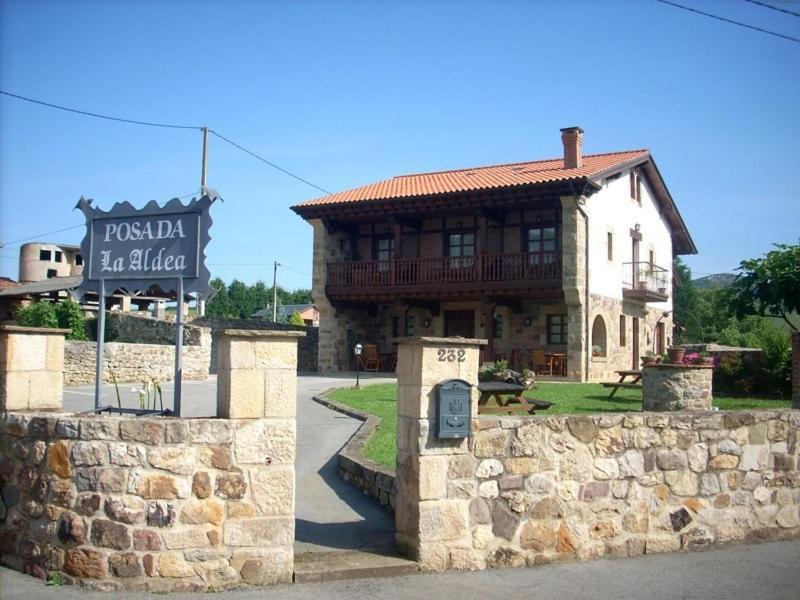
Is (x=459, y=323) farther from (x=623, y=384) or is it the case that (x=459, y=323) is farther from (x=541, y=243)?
(x=623, y=384)

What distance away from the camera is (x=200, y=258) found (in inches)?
239

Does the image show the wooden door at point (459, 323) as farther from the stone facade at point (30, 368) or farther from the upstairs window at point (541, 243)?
the stone facade at point (30, 368)

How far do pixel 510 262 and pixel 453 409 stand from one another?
1868 cm

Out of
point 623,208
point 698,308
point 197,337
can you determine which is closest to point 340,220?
point 197,337

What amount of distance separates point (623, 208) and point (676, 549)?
21.2 meters

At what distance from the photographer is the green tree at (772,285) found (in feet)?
61.4

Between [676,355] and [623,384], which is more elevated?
[676,355]

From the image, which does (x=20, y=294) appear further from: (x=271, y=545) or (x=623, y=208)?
(x=271, y=545)

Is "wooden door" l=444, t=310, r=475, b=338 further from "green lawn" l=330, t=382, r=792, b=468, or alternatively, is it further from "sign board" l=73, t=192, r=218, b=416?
"sign board" l=73, t=192, r=218, b=416

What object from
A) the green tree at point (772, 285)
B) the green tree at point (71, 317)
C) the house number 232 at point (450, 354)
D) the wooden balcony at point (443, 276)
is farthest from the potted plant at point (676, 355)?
the green tree at point (71, 317)

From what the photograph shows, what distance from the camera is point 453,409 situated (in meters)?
5.38

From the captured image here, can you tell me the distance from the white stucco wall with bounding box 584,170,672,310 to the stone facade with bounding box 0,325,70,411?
746 inches

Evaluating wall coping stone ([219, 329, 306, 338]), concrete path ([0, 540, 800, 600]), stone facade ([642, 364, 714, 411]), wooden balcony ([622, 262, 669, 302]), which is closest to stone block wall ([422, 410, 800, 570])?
concrete path ([0, 540, 800, 600])

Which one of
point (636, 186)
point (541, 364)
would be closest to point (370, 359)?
point (541, 364)
